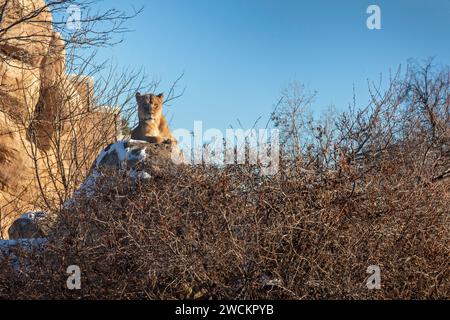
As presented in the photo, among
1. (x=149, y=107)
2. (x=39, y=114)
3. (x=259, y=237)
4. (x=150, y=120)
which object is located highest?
(x=39, y=114)

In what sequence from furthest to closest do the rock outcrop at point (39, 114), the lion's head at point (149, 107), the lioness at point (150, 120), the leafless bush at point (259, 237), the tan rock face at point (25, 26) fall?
the rock outcrop at point (39, 114) < the tan rock face at point (25, 26) < the lion's head at point (149, 107) < the lioness at point (150, 120) < the leafless bush at point (259, 237)

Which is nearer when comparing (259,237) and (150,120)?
(259,237)

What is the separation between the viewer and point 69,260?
5.21 m

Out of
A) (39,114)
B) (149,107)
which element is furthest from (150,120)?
(39,114)

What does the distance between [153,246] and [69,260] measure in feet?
2.88

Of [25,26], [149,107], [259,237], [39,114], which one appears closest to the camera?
[259,237]

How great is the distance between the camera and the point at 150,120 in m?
10.4

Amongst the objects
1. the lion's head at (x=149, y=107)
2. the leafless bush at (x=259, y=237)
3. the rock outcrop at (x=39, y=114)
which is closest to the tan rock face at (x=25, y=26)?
the rock outcrop at (x=39, y=114)

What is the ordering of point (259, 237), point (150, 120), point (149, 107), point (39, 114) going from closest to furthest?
point (259, 237)
point (150, 120)
point (149, 107)
point (39, 114)

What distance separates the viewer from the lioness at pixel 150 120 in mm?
10117

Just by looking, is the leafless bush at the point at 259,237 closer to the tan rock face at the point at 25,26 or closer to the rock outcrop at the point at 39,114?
the rock outcrop at the point at 39,114

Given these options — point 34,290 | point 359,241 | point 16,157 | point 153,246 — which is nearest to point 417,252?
point 359,241

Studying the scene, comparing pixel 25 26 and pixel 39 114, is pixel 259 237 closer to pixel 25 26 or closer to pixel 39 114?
→ pixel 39 114

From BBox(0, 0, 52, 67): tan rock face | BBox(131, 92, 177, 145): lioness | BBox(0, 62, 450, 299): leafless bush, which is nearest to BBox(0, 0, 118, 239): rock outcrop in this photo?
BBox(0, 0, 52, 67): tan rock face
